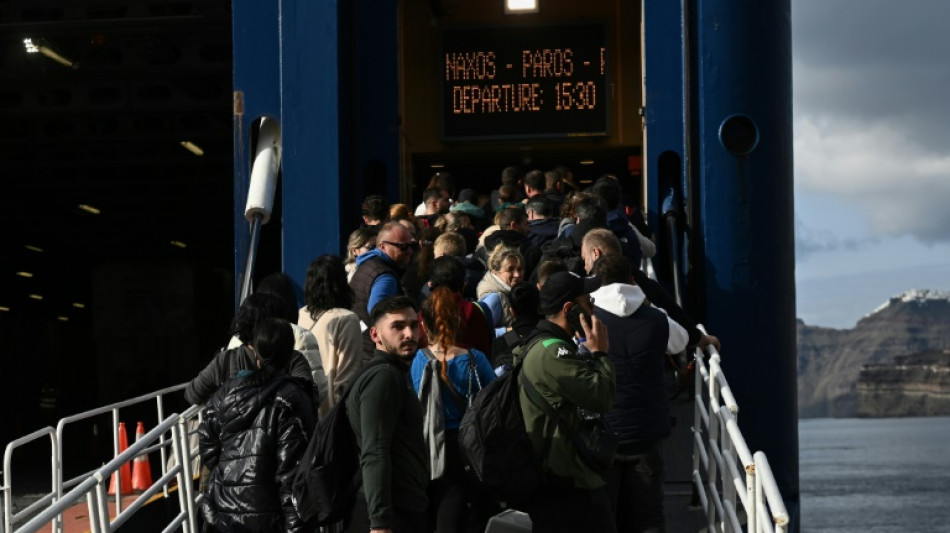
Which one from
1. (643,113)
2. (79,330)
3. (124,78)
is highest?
(124,78)

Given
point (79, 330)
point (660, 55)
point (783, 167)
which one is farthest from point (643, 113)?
point (79, 330)

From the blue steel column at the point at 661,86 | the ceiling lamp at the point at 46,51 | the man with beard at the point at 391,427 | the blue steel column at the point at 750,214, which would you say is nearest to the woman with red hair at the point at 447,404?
the man with beard at the point at 391,427

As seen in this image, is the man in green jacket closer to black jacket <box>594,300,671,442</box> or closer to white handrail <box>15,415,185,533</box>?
black jacket <box>594,300,671,442</box>

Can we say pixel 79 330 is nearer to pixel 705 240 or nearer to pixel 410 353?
pixel 705 240

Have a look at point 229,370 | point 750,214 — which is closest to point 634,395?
point 229,370

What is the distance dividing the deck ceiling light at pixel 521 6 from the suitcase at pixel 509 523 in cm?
920

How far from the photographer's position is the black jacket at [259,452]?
6.22 meters

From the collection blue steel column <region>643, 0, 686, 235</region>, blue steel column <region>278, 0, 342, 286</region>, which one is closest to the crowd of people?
blue steel column <region>278, 0, 342, 286</region>

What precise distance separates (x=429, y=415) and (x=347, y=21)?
18.8 ft

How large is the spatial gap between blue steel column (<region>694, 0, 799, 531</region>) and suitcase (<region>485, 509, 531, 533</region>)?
488 centimetres

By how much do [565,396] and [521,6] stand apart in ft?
31.0

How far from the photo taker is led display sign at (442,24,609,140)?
15.2 meters

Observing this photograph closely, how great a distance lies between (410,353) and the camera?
5938 mm

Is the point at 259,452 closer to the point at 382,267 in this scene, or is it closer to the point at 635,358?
the point at 635,358
